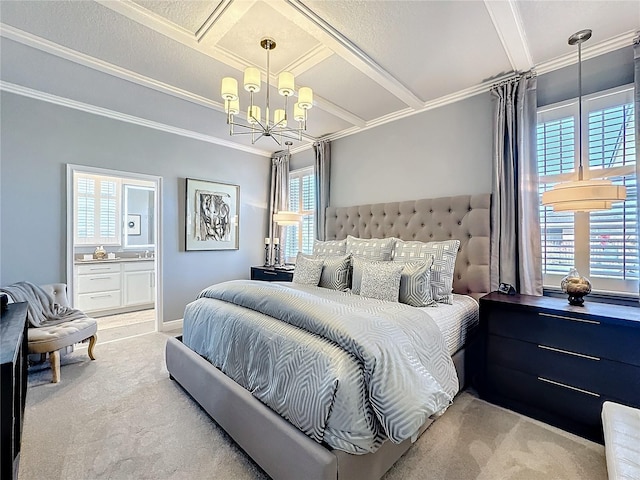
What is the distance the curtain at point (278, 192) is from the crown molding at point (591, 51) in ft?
11.9

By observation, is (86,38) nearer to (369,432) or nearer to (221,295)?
A: (221,295)

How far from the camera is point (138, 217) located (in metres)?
5.79

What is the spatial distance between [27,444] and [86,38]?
2.88 meters

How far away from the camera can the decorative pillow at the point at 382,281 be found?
2.38 m

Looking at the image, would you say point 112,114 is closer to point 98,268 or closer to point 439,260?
point 98,268

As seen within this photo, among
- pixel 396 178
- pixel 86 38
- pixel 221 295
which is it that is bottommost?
pixel 221 295

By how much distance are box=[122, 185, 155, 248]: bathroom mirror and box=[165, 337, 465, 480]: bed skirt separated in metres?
4.46

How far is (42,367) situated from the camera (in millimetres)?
2951

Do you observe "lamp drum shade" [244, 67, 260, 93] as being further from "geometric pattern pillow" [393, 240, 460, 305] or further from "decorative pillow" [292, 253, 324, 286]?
"geometric pattern pillow" [393, 240, 460, 305]

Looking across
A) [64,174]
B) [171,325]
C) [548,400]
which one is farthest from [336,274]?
[64,174]

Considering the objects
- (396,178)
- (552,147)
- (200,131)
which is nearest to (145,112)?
(200,131)

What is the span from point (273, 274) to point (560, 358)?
3.47 meters

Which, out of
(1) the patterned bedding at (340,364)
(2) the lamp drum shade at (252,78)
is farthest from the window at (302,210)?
(1) the patterned bedding at (340,364)

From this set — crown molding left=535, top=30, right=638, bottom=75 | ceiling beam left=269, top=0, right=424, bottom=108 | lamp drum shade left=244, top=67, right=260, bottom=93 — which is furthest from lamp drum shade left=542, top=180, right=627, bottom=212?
lamp drum shade left=244, top=67, right=260, bottom=93
